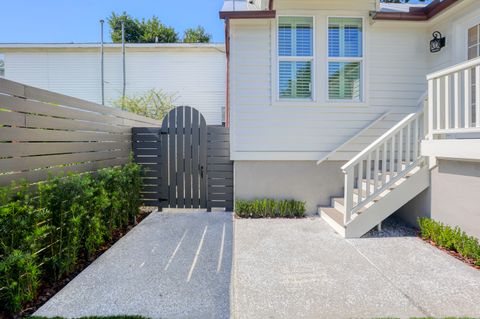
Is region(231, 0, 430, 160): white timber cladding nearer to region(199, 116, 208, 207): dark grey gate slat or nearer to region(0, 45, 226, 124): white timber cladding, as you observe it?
region(199, 116, 208, 207): dark grey gate slat

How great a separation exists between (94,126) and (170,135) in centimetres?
196

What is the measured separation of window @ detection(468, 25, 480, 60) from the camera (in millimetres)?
5102

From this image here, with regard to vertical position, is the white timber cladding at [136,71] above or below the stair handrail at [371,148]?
above

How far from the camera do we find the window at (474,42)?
16.7ft

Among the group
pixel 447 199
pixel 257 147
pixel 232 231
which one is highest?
pixel 257 147

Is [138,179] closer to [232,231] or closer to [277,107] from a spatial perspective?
[232,231]

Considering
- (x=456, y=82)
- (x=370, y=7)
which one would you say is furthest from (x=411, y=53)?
(x=456, y=82)

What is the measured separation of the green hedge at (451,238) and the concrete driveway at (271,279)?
20 centimetres

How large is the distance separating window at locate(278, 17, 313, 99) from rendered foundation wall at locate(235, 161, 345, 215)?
1424 millimetres

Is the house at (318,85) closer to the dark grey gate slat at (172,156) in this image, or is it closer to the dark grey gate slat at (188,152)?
the dark grey gate slat at (188,152)

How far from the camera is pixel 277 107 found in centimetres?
585

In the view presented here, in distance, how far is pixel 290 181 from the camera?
6012 millimetres

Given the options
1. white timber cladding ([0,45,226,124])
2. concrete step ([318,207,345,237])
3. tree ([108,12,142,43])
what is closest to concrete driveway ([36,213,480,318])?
concrete step ([318,207,345,237])

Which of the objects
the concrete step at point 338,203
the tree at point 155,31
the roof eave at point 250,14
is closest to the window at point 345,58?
the roof eave at point 250,14
